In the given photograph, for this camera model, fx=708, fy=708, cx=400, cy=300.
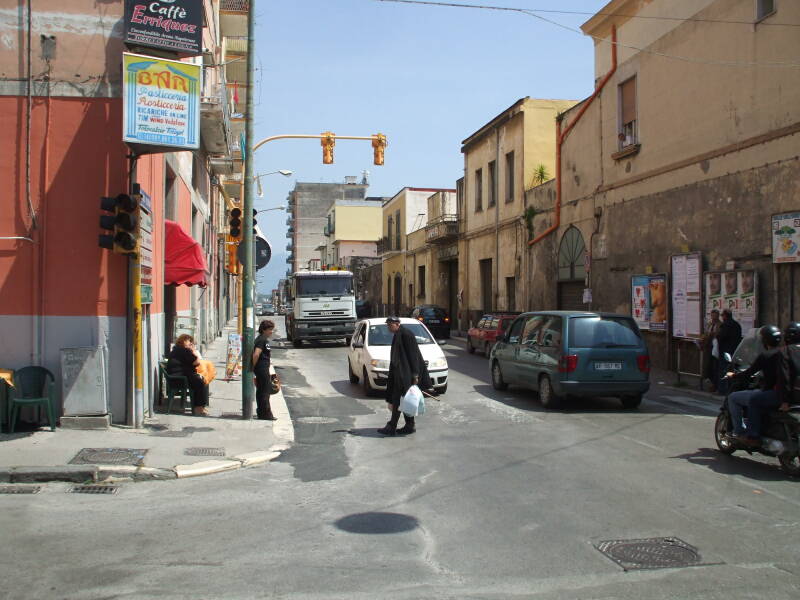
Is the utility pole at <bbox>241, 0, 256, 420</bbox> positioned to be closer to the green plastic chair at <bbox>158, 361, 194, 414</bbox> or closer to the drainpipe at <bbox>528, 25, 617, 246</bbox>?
the green plastic chair at <bbox>158, 361, 194, 414</bbox>

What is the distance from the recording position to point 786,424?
7449 millimetres

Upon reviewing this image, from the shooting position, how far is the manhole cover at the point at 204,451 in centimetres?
867

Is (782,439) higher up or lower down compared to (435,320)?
lower down

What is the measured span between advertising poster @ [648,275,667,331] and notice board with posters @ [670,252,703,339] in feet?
1.10

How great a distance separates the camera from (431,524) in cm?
588

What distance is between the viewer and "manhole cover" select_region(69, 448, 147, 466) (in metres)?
7.92

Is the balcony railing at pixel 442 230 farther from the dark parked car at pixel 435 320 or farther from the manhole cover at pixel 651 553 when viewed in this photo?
the manhole cover at pixel 651 553

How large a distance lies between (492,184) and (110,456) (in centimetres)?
2756

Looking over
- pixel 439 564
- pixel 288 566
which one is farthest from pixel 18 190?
pixel 439 564

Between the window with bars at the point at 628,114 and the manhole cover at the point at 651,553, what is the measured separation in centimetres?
1716

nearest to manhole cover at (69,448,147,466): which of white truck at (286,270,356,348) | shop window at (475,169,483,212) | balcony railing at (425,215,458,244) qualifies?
white truck at (286,270,356,348)

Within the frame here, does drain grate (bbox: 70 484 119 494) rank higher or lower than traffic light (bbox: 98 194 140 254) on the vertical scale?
lower

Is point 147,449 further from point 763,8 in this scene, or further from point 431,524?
point 763,8

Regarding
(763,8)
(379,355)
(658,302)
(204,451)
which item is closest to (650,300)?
(658,302)
